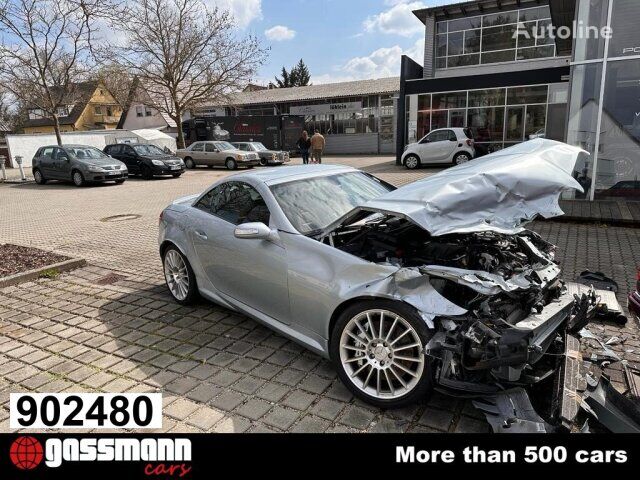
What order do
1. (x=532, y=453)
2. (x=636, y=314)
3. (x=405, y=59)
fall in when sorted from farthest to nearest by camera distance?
1. (x=405, y=59)
2. (x=636, y=314)
3. (x=532, y=453)

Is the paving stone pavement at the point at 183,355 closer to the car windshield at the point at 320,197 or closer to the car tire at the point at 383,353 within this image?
the car tire at the point at 383,353

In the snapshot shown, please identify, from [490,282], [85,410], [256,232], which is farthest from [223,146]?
[490,282]

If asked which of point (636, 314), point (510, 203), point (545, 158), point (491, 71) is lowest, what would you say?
point (636, 314)

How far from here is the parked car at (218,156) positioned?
78.1 ft

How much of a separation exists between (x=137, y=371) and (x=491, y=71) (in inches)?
992

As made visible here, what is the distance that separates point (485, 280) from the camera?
2.71 metres

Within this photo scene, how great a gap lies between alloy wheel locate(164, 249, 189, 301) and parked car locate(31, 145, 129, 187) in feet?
48.4

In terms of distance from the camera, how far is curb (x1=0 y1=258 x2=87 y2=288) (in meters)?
5.91

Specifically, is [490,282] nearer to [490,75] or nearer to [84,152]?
[84,152]

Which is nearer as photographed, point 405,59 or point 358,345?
point 358,345

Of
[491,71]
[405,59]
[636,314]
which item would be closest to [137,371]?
[636,314]

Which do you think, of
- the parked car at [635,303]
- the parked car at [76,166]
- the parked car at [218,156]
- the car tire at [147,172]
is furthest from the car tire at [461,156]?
the parked car at [635,303]

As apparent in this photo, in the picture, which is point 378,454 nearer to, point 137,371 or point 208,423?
point 208,423

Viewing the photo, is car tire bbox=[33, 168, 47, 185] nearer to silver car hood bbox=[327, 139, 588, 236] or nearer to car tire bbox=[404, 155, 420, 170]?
car tire bbox=[404, 155, 420, 170]
